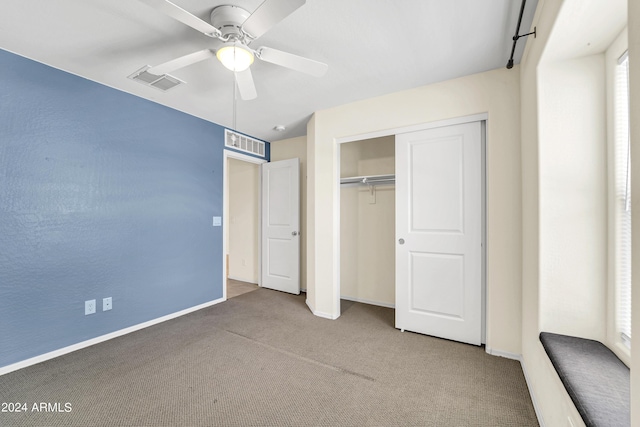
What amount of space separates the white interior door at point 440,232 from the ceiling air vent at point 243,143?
2343mm

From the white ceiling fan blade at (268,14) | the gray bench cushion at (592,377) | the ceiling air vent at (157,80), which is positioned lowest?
the gray bench cushion at (592,377)

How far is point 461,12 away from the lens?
1665 millimetres

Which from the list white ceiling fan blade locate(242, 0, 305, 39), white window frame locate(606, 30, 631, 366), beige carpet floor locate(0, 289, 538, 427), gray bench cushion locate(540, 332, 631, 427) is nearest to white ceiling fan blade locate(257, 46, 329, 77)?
white ceiling fan blade locate(242, 0, 305, 39)

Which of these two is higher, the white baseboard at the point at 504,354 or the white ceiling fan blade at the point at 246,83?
the white ceiling fan blade at the point at 246,83

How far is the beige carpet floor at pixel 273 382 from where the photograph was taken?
5.25ft

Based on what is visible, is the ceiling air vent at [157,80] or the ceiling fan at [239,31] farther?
the ceiling air vent at [157,80]

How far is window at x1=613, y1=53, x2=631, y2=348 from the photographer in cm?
132

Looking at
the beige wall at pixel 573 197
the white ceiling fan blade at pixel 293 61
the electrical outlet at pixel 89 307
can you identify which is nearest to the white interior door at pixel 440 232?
the beige wall at pixel 573 197

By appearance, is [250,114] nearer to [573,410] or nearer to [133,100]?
[133,100]

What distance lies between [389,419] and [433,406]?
1.07ft

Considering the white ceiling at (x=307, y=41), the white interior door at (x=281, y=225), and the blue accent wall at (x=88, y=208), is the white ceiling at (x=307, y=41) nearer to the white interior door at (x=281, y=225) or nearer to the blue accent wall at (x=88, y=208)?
the blue accent wall at (x=88, y=208)

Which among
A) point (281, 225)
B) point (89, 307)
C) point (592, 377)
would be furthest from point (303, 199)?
point (592, 377)

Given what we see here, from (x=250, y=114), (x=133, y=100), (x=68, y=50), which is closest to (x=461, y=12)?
(x=250, y=114)

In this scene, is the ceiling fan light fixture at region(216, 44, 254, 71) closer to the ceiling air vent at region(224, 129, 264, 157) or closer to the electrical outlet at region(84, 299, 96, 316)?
the ceiling air vent at region(224, 129, 264, 157)
